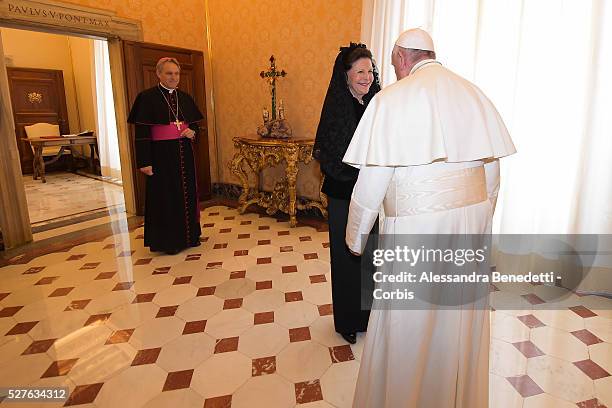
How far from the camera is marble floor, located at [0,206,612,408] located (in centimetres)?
199

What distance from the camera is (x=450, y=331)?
4.82 feet

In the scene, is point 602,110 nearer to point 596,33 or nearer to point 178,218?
point 596,33

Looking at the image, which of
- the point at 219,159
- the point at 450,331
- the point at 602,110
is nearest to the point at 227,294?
the point at 450,331

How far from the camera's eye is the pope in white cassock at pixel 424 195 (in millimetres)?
1348

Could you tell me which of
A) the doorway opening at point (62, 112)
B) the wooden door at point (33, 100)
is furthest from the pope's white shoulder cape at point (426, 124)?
the wooden door at point (33, 100)

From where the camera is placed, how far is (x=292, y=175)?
15.3 feet

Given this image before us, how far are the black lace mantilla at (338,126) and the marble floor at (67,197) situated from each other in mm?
4757

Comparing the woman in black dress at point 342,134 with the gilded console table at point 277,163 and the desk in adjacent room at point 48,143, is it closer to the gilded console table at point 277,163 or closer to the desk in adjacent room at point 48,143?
the gilded console table at point 277,163

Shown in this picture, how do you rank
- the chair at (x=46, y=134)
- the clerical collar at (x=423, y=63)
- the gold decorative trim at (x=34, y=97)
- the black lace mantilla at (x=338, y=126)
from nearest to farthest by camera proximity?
the clerical collar at (x=423, y=63)
the black lace mantilla at (x=338, y=126)
the chair at (x=46, y=134)
the gold decorative trim at (x=34, y=97)

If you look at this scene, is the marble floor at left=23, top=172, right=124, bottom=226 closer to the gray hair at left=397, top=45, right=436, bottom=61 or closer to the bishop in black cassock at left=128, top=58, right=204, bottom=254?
the bishop in black cassock at left=128, top=58, right=204, bottom=254

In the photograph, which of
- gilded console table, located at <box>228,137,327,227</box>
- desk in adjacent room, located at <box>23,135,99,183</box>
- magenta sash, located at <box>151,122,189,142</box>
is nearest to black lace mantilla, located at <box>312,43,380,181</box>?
magenta sash, located at <box>151,122,189,142</box>

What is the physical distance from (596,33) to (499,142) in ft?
6.76

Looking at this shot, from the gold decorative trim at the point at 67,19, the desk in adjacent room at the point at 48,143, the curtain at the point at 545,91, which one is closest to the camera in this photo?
the curtain at the point at 545,91

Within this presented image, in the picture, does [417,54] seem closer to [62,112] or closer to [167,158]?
[167,158]
